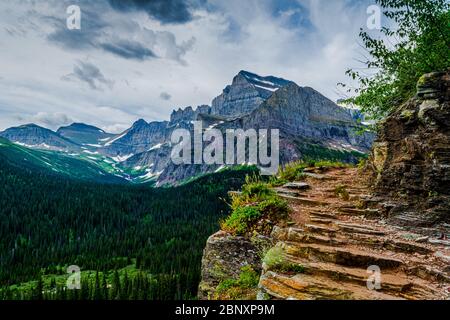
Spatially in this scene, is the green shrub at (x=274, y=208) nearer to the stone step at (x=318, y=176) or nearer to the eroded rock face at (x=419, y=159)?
the eroded rock face at (x=419, y=159)

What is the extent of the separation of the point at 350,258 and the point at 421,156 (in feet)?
21.9

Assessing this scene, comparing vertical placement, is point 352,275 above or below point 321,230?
below

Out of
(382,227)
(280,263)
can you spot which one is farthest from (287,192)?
(280,263)

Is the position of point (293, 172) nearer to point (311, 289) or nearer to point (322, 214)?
point (322, 214)

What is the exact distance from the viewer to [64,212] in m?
198

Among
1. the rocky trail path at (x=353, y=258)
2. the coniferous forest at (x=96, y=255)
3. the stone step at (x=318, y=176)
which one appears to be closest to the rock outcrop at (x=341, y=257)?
the rocky trail path at (x=353, y=258)

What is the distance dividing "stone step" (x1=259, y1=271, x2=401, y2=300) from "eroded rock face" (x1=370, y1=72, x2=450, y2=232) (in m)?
5.22

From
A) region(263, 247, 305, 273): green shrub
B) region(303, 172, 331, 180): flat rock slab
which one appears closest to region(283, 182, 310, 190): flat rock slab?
region(303, 172, 331, 180): flat rock slab

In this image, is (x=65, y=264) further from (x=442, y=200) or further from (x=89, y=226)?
(x=442, y=200)

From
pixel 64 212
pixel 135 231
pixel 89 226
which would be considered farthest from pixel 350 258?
pixel 64 212

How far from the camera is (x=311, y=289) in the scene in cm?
815

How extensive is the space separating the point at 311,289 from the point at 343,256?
6.53 feet

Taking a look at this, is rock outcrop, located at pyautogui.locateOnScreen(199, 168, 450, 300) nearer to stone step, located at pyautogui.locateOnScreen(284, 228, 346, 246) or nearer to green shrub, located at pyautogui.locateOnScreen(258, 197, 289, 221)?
stone step, located at pyautogui.locateOnScreen(284, 228, 346, 246)

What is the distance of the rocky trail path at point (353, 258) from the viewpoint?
804cm
